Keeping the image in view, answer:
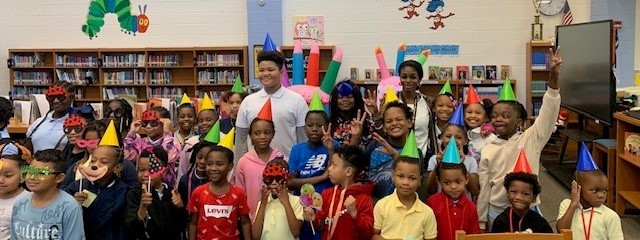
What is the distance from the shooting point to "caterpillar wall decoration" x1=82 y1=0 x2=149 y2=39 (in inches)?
353

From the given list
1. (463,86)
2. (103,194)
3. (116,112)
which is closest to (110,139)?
(103,194)

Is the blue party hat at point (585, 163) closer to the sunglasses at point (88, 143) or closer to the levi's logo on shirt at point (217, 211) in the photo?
the levi's logo on shirt at point (217, 211)

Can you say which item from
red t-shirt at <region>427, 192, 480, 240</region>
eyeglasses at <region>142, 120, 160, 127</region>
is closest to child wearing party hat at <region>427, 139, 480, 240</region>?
red t-shirt at <region>427, 192, 480, 240</region>

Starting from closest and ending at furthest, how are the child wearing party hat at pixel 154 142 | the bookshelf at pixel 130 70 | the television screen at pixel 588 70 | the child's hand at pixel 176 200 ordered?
the child's hand at pixel 176 200 → the child wearing party hat at pixel 154 142 → the television screen at pixel 588 70 → the bookshelf at pixel 130 70

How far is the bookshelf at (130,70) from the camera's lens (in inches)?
345

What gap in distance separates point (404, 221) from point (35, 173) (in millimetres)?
1550

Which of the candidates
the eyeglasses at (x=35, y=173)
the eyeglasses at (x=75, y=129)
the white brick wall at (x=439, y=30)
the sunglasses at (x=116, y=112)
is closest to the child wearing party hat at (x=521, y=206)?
the eyeglasses at (x=35, y=173)

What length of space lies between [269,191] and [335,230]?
0.37 m

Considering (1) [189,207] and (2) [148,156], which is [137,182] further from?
(1) [189,207]

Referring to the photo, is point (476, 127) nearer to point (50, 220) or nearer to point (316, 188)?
point (316, 188)

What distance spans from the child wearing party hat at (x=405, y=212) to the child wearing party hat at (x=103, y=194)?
1.18m

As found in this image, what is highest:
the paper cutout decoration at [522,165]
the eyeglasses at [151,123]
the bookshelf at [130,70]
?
the bookshelf at [130,70]

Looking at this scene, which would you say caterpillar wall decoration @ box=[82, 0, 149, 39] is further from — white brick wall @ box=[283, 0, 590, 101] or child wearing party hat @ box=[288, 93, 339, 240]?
child wearing party hat @ box=[288, 93, 339, 240]

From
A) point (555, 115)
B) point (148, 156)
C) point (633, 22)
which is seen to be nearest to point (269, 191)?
point (148, 156)
